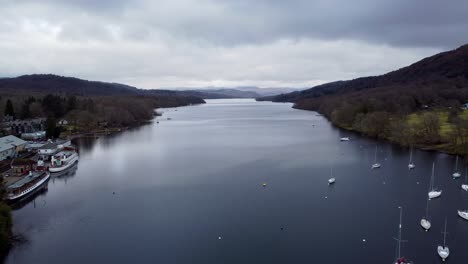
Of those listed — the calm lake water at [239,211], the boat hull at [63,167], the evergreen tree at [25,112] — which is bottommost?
the calm lake water at [239,211]

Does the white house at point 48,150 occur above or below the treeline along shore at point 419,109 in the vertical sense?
below

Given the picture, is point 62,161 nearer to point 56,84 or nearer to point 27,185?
point 27,185

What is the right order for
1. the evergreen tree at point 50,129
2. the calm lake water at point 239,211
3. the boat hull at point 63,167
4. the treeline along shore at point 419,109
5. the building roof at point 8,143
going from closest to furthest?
the calm lake water at point 239,211 → the boat hull at point 63,167 → the building roof at point 8,143 → the treeline along shore at point 419,109 → the evergreen tree at point 50,129

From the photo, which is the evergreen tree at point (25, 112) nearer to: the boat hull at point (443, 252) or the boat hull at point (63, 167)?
the boat hull at point (63, 167)

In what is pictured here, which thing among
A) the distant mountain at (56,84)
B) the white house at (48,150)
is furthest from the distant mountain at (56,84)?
the white house at (48,150)

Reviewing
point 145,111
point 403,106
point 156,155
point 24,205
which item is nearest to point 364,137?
point 403,106

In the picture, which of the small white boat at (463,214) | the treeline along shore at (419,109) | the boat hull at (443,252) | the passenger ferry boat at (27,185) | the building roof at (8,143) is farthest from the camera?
the treeline along shore at (419,109)

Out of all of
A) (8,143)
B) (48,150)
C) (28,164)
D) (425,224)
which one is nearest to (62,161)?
(28,164)

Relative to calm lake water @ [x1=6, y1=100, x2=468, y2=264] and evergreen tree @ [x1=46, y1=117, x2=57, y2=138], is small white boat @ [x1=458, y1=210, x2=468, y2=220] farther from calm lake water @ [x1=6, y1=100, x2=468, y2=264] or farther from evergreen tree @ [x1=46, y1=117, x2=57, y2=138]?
evergreen tree @ [x1=46, y1=117, x2=57, y2=138]
